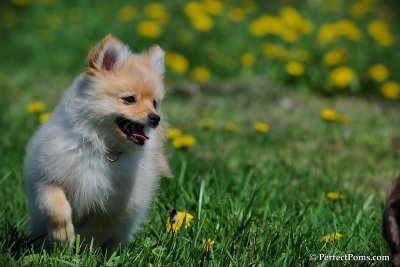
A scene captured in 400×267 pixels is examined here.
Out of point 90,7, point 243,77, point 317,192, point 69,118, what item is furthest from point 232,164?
point 90,7

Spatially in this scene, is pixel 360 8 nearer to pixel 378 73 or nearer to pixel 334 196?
pixel 378 73

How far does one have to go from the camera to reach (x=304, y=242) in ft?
11.0

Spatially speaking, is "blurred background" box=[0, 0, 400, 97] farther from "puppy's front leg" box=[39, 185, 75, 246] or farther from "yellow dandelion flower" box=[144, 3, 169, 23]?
"puppy's front leg" box=[39, 185, 75, 246]

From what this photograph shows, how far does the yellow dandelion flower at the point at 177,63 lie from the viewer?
25.4 ft

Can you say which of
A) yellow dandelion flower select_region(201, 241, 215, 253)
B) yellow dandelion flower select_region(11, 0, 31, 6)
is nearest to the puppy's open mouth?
yellow dandelion flower select_region(201, 241, 215, 253)

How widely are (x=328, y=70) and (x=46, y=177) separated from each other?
4783 millimetres

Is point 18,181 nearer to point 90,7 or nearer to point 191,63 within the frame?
point 191,63

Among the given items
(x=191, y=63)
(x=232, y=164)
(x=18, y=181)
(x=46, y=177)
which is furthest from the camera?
A: (x=191, y=63)

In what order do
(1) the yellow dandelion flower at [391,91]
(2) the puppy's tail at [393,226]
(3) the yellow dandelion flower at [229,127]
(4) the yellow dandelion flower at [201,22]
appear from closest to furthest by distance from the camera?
1. (2) the puppy's tail at [393,226]
2. (3) the yellow dandelion flower at [229,127]
3. (1) the yellow dandelion flower at [391,91]
4. (4) the yellow dandelion flower at [201,22]

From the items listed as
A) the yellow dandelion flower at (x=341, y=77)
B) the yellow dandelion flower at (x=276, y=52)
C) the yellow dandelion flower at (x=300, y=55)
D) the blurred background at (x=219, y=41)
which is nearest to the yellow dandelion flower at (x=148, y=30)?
the blurred background at (x=219, y=41)

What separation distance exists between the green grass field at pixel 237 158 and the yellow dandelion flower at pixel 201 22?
162 mm

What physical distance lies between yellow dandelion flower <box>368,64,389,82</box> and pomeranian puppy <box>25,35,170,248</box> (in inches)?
168

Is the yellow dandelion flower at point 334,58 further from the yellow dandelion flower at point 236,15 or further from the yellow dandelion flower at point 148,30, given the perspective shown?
the yellow dandelion flower at point 148,30

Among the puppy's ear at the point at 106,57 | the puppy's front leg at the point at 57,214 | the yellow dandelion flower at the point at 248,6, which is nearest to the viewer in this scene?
the puppy's front leg at the point at 57,214
